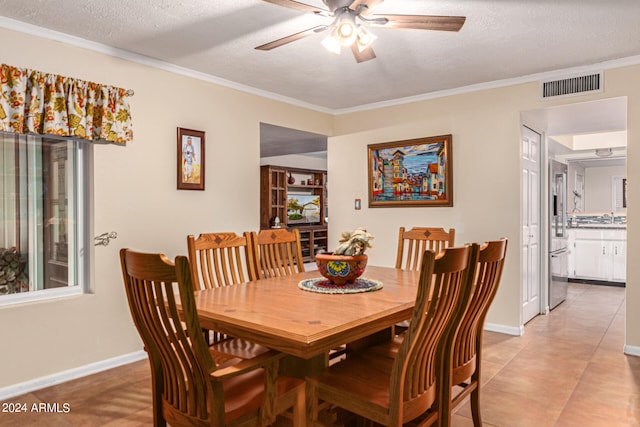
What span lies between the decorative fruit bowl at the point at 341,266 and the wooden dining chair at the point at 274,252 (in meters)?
0.66

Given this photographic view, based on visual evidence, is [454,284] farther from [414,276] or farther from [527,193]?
[527,193]

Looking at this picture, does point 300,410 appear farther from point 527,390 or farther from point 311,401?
point 527,390

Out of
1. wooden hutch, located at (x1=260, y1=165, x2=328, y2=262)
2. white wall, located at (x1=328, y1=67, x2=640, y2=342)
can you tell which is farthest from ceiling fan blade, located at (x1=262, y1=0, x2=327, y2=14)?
wooden hutch, located at (x1=260, y1=165, x2=328, y2=262)

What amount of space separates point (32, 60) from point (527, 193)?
4234 mm

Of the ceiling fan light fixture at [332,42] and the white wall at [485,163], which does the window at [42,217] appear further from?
the white wall at [485,163]

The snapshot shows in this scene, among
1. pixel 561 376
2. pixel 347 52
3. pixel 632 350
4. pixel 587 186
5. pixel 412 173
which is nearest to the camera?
pixel 561 376

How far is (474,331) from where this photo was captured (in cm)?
212

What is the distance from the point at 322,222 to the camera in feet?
32.4

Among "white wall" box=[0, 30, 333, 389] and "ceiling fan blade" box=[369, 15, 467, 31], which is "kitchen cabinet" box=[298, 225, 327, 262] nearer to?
"white wall" box=[0, 30, 333, 389]

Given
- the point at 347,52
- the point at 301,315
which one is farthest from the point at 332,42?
the point at 301,315

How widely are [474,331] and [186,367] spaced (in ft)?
4.50

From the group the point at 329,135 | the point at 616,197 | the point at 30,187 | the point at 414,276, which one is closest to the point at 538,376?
the point at 414,276

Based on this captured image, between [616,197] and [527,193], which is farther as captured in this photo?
[616,197]

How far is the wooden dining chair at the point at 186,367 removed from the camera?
1401 mm
